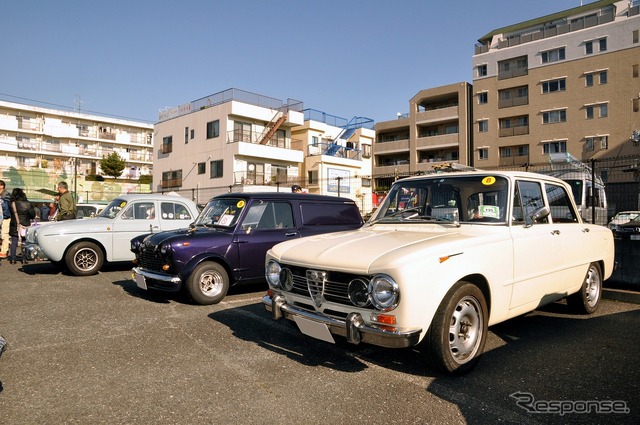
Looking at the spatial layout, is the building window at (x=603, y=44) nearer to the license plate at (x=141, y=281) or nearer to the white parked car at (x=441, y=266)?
the white parked car at (x=441, y=266)

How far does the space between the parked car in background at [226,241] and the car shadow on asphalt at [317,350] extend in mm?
1146

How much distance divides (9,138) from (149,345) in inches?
2326

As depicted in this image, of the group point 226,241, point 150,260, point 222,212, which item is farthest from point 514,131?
point 150,260

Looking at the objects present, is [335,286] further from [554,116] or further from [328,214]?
[554,116]

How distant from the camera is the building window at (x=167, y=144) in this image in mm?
39625

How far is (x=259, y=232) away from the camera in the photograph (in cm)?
682

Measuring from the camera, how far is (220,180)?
34.2m

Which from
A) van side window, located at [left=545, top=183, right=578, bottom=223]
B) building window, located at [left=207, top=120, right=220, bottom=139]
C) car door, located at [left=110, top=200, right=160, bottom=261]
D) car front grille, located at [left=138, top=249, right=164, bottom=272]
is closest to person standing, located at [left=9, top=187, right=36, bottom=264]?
car door, located at [left=110, top=200, right=160, bottom=261]

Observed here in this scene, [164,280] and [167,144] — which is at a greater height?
[167,144]

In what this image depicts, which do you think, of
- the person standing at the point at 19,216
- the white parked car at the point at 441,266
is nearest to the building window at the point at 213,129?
the person standing at the point at 19,216

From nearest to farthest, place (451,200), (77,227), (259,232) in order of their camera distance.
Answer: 1. (451,200)
2. (259,232)
3. (77,227)

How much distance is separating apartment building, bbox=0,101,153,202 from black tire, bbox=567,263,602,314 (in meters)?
48.4

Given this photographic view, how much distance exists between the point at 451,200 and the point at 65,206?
1007 cm

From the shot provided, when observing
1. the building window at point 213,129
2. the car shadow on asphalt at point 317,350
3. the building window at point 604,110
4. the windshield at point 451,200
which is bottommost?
the car shadow on asphalt at point 317,350
